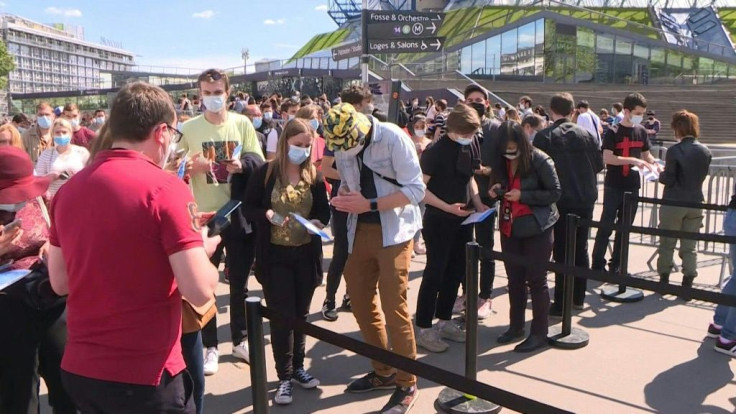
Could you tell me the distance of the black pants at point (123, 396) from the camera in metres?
2.22

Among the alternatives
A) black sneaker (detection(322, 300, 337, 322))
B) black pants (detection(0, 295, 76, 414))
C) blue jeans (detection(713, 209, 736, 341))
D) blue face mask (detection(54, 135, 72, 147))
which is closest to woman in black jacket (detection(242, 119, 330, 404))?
black pants (detection(0, 295, 76, 414))

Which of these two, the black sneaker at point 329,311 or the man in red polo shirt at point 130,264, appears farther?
the black sneaker at point 329,311

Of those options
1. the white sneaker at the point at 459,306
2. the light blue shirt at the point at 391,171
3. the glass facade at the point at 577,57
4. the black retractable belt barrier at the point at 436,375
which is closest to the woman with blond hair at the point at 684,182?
the white sneaker at the point at 459,306

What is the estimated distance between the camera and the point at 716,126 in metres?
27.0

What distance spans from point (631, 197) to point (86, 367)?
5821mm

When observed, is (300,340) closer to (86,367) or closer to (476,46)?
(86,367)

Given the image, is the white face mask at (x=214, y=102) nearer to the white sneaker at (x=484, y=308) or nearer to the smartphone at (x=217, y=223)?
the smartphone at (x=217, y=223)

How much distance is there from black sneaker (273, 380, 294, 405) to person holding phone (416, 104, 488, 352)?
1.38 m

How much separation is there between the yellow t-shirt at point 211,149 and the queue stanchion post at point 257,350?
6.11 feet

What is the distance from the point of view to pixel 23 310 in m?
3.10

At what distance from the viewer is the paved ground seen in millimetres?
4293

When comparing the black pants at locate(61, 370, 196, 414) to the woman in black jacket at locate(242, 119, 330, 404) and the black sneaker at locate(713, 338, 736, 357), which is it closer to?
the woman in black jacket at locate(242, 119, 330, 404)

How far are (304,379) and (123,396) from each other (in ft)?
7.88

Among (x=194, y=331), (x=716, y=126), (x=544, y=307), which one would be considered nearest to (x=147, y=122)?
(x=194, y=331)
